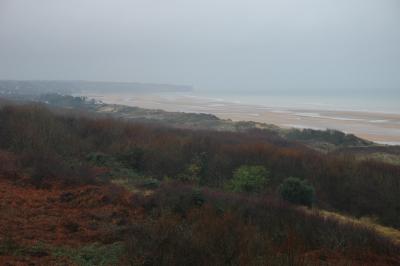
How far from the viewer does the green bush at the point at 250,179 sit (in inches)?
883

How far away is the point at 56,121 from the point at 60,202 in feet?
55.4

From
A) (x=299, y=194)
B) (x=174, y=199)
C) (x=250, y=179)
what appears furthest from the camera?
(x=250, y=179)

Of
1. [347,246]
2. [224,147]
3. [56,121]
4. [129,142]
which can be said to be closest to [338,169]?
[224,147]

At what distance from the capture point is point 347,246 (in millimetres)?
12367

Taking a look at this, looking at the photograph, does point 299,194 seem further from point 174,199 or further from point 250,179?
point 174,199

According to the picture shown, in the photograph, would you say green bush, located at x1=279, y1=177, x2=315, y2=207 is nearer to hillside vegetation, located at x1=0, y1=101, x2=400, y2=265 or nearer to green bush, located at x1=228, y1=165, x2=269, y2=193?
hillside vegetation, located at x1=0, y1=101, x2=400, y2=265

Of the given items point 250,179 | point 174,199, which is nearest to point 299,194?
point 250,179

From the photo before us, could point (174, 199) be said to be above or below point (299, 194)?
above

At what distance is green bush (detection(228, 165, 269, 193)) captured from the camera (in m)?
22.4

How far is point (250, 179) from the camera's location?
23.2m

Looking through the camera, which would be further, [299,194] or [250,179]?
[250,179]

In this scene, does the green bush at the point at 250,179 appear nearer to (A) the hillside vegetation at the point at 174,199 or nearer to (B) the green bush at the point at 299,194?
(A) the hillside vegetation at the point at 174,199

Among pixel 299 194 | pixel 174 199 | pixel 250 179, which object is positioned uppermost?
pixel 174 199

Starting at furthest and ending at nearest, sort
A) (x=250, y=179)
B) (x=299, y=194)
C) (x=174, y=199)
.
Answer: (x=250, y=179)
(x=299, y=194)
(x=174, y=199)
